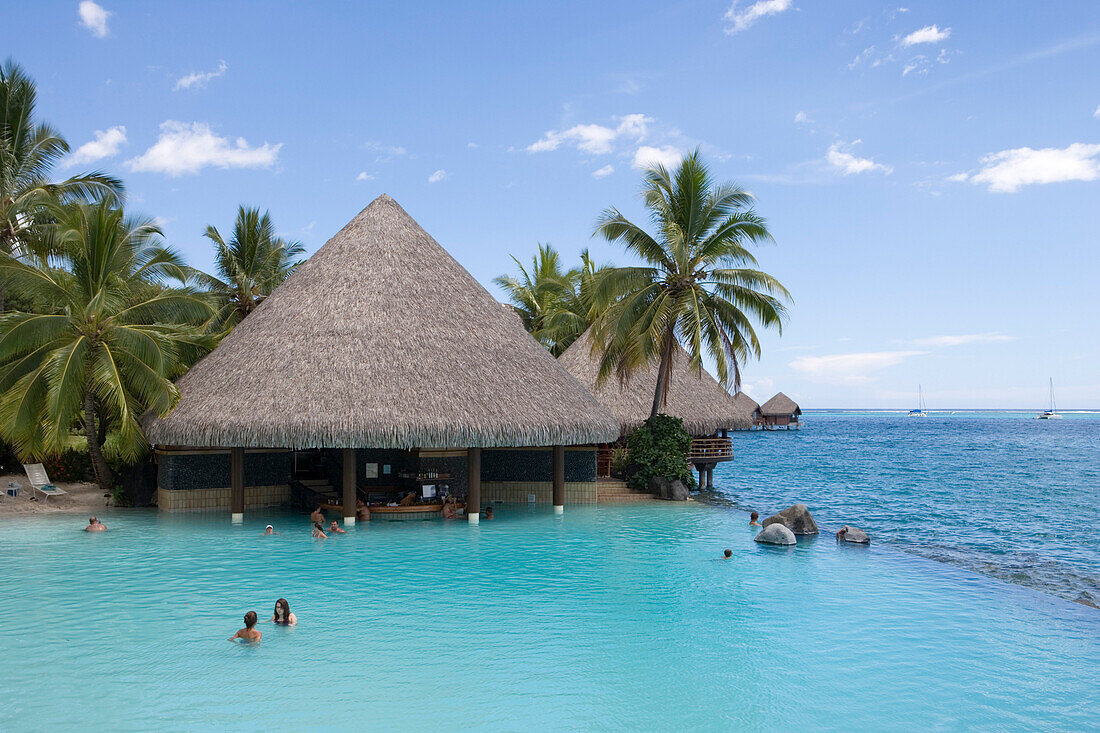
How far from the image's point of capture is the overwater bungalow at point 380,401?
17203mm

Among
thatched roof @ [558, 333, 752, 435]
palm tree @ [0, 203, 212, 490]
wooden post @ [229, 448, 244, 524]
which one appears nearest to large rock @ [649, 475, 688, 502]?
thatched roof @ [558, 333, 752, 435]

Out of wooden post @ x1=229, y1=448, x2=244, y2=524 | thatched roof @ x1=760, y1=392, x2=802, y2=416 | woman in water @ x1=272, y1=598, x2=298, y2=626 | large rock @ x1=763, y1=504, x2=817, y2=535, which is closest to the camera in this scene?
woman in water @ x1=272, y1=598, x2=298, y2=626

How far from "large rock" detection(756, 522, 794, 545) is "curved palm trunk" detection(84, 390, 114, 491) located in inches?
685

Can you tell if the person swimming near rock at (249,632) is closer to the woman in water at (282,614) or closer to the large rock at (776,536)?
the woman in water at (282,614)

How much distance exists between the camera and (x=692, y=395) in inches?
1115

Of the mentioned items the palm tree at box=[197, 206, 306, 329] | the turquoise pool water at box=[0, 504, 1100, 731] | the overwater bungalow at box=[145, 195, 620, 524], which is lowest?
the turquoise pool water at box=[0, 504, 1100, 731]

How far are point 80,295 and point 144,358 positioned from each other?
8.43 feet

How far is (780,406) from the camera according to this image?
101 m

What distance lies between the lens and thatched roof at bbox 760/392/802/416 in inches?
3969

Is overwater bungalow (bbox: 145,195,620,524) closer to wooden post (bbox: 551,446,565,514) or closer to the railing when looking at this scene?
wooden post (bbox: 551,446,565,514)

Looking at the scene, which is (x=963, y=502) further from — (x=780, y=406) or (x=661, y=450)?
(x=780, y=406)

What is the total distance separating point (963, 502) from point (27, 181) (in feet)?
113

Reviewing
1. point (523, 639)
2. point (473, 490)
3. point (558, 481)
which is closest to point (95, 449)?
point (473, 490)

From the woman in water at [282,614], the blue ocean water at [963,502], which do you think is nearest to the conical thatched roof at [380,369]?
the woman in water at [282,614]
